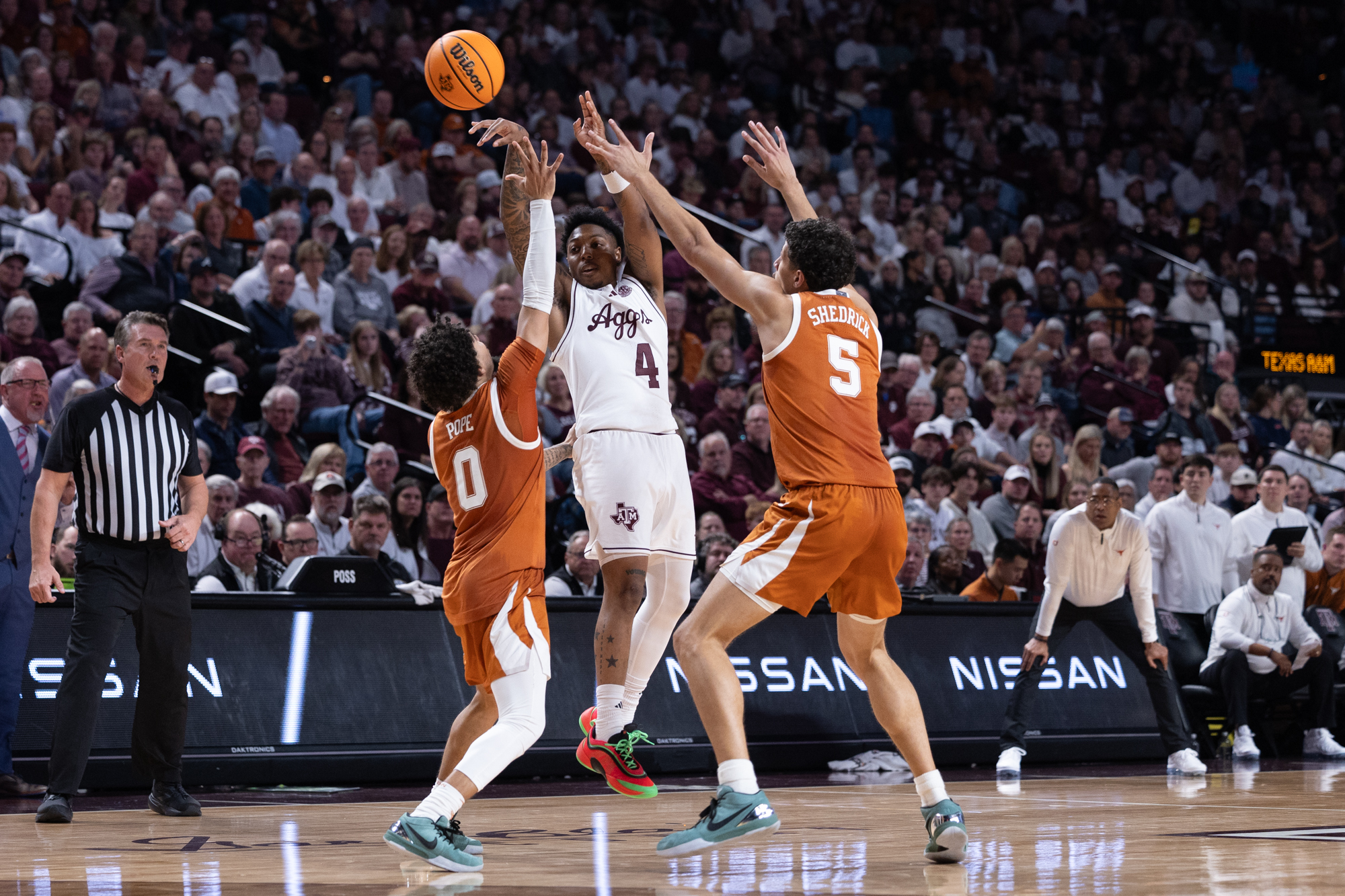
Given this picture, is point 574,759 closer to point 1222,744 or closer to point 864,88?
point 1222,744

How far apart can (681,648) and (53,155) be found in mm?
10203

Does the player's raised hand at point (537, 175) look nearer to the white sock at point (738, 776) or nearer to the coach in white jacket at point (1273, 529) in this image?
the white sock at point (738, 776)

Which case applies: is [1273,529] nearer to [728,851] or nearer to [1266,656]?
[1266,656]

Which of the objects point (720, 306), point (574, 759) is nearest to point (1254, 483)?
point (720, 306)

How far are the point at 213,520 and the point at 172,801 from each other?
3.60m

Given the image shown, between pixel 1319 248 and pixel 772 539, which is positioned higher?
pixel 1319 248

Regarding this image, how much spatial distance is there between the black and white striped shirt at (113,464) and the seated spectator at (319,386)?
4.94 meters

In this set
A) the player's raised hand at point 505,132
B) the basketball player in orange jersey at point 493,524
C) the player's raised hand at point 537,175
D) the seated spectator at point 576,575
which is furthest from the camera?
the seated spectator at point 576,575

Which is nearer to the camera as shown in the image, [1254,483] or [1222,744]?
[1222,744]

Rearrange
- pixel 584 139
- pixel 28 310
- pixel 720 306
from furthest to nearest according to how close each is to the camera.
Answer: pixel 720 306 < pixel 28 310 < pixel 584 139

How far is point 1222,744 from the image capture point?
1202 cm

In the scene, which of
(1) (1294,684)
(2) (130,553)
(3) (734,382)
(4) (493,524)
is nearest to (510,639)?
(4) (493,524)

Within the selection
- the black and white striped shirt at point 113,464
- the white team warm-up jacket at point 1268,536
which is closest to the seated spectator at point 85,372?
the black and white striped shirt at point 113,464

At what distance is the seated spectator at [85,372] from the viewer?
1142 cm
